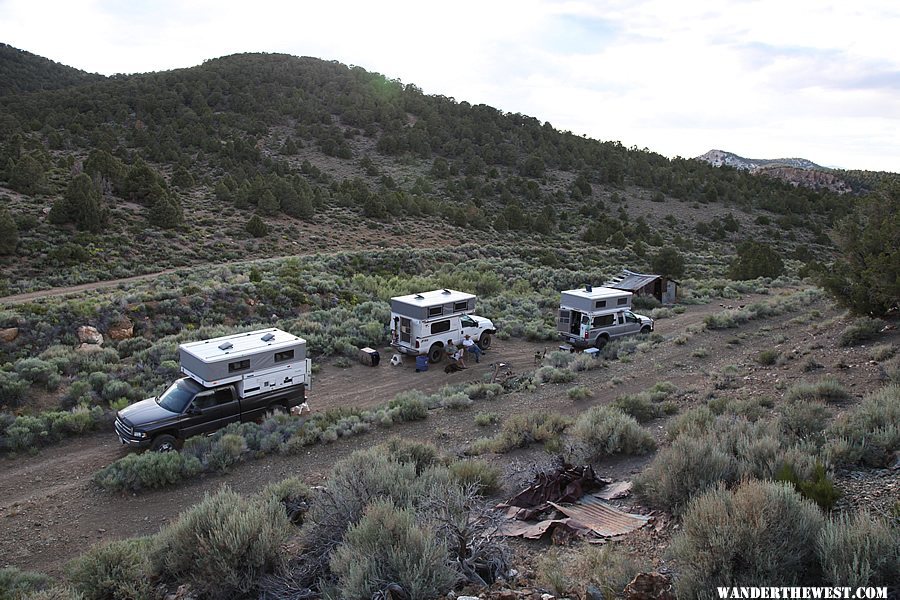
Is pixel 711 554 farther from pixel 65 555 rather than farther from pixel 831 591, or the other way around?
pixel 65 555

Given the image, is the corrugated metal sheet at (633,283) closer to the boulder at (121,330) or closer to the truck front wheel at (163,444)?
the boulder at (121,330)

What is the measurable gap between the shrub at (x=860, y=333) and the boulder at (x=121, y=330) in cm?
2238

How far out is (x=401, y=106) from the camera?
3233 inches

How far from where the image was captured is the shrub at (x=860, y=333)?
15477 mm

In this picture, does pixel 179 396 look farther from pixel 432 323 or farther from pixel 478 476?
pixel 432 323

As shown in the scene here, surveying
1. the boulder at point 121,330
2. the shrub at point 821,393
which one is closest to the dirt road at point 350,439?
the shrub at point 821,393

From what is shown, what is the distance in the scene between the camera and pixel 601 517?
6.66m

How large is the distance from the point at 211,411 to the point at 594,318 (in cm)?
1317

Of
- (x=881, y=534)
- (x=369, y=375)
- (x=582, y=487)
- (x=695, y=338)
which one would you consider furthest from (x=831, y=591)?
(x=695, y=338)

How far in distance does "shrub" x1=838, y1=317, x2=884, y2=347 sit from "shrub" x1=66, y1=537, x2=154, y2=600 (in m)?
17.0

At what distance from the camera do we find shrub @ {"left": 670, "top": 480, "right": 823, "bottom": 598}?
4.29m

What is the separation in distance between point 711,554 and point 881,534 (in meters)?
1.28

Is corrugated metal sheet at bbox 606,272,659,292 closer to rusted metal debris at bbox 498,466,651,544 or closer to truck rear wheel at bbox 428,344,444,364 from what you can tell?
truck rear wheel at bbox 428,344,444,364

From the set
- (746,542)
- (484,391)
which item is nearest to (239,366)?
(484,391)
